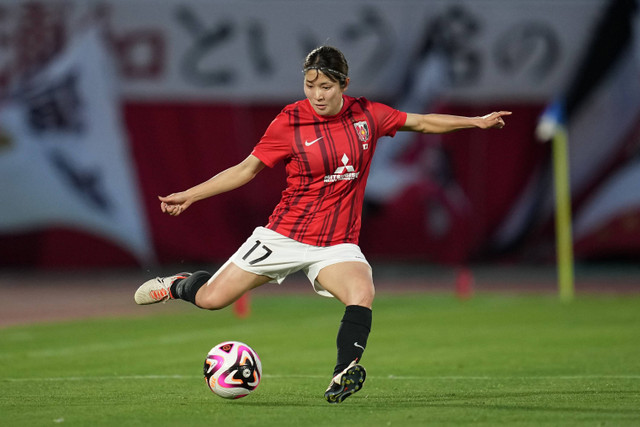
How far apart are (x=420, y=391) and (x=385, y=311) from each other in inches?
418

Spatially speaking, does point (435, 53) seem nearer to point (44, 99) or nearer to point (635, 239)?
point (635, 239)

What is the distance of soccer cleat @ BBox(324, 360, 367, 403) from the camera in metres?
7.85

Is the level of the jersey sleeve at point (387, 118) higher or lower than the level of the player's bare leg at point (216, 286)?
higher

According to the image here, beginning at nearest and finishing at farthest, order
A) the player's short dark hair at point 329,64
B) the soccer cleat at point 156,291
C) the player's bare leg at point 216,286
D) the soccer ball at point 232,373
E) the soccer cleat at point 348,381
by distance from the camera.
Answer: the soccer cleat at point 348,381
the player's short dark hair at point 329,64
the soccer ball at point 232,373
the player's bare leg at point 216,286
the soccer cleat at point 156,291

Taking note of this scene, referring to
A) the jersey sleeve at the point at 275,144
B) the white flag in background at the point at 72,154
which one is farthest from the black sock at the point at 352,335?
the white flag in background at the point at 72,154

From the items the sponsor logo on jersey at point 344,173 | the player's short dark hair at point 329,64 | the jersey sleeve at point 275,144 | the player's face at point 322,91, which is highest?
the player's short dark hair at point 329,64

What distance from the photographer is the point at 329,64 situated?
324 inches

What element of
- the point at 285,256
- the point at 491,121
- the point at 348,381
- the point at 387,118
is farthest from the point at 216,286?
the point at 491,121

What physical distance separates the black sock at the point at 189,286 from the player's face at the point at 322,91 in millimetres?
1719

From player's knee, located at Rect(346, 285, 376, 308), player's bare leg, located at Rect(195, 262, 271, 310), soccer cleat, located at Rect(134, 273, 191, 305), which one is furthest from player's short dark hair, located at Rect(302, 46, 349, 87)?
soccer cleat, located at Rect(134, 273, 191, 305)

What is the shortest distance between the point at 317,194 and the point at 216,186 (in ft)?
2.48

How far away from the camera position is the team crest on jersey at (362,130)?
8509 mm

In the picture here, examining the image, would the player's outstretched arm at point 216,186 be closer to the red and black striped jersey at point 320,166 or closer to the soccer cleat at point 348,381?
the red and black striped jersey at point 320,166

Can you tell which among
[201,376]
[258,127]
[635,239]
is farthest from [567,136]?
[201,376]
